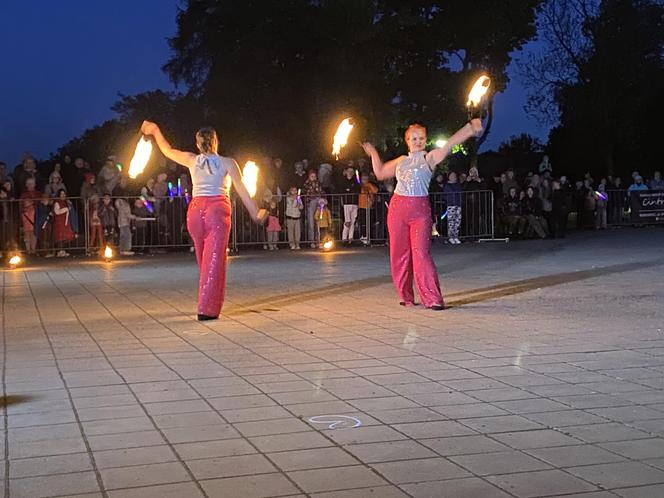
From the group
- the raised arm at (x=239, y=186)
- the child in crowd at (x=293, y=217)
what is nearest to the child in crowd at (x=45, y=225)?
the child in crowd at (x=293, y=217)

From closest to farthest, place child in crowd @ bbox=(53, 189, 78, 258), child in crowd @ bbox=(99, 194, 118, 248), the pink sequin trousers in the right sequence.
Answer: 1. the pink sequin trousers
2. child in crowd @ bbox=(53, 189, 78, 258)
3. child in crowd @ bbox=(99, 194, 118, 248)

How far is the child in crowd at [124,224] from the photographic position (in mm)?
20812

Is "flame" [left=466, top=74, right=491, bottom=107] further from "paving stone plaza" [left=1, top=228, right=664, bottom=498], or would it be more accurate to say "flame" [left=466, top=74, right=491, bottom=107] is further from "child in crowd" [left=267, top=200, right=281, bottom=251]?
"child in crowd" [left=267, top=200, right=281, bottom=251]

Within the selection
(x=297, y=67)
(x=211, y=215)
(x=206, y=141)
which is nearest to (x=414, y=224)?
(x=211, y=215)

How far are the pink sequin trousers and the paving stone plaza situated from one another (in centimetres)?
32

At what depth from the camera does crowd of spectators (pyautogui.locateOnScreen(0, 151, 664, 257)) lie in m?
20.2

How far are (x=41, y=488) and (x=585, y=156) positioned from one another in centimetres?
4552

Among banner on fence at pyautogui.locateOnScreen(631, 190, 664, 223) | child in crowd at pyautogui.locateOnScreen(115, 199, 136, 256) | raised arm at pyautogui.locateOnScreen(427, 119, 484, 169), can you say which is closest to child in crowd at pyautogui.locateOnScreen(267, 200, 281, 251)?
child in crowd at pyautogui.locateOnScreen(115, 199, 136, 256)

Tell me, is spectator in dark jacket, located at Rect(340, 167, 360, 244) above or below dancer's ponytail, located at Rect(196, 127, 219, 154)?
below

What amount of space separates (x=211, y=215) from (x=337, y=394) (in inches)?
172

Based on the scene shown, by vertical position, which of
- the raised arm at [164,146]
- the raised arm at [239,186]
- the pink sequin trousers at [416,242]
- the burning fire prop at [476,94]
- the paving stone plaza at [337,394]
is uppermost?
the burning fire prop at [476,94]

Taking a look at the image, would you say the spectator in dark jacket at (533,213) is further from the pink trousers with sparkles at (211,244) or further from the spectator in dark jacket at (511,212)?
the pink trousers with sparkles at (211,244)

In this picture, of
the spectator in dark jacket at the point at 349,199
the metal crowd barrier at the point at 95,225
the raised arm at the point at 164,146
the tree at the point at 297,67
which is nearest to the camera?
the raised arm at the point at 164,146

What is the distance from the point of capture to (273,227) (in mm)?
22219
